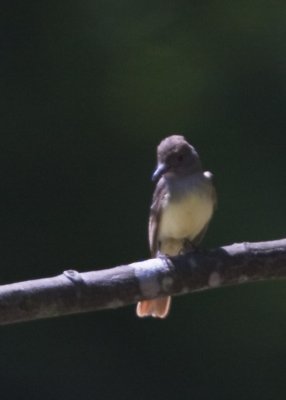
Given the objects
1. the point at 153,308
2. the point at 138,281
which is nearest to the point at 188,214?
the point at 153,308

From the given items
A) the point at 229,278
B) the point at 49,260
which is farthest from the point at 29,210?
the point at 229,278

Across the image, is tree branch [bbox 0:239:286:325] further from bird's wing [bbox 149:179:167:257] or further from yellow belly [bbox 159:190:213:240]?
bird's wing [bbox 149:179:167:257]

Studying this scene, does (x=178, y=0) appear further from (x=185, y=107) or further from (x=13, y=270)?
(x=13, y=270)

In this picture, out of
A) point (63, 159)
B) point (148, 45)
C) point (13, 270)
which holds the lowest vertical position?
point (13, 270)

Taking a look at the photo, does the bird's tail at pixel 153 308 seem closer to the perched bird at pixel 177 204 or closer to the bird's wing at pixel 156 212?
the perched bird at pixel 177 204

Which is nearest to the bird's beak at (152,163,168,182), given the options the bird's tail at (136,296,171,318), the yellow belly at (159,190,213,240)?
the yellow belly at (159,190,213,240)

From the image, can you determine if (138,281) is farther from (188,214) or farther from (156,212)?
(156,212)
